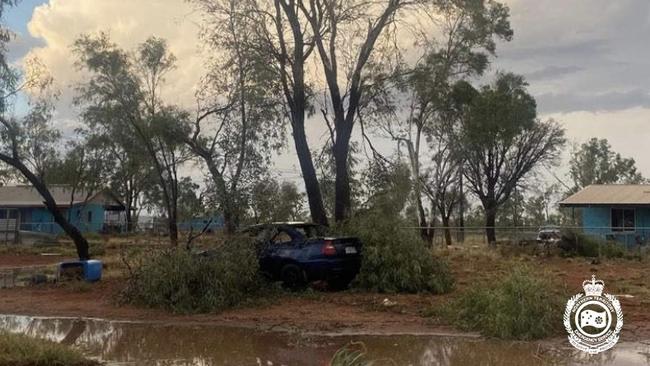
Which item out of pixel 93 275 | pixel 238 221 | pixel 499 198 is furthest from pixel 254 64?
pixel 499 198

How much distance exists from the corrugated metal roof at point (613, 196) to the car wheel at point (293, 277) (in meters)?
26.2

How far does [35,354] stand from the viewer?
786 cm

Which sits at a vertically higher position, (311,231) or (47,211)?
(47,211)

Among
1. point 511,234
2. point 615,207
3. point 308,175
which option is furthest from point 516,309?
point 615,207

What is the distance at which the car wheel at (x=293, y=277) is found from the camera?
13797 mm

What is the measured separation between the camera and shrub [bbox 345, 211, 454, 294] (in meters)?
14.1

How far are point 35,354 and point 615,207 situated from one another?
3422 cm

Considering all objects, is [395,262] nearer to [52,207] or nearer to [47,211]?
[52,207]

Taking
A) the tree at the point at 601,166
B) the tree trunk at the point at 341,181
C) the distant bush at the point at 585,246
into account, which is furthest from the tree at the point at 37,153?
the tree at the point at 601,166

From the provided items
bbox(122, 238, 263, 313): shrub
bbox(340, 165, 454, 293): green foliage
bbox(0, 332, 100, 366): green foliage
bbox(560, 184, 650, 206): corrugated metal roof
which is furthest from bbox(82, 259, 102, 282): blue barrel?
bbox(560, 184, 650, 206): corrugated metal roof

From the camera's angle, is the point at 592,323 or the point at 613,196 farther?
the point at 613,196

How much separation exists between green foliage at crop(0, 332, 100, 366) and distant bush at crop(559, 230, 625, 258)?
75.1ft

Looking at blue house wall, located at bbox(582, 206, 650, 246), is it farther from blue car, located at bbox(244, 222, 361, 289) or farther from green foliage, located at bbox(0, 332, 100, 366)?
green foliage, located at bbox(0, 332, 100, 366)

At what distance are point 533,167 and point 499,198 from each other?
122 inches
